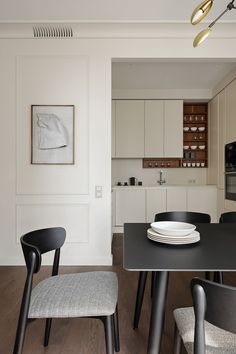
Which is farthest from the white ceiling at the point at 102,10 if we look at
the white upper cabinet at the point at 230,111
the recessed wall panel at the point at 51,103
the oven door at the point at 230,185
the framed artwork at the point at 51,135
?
the oven door at the point at 230,185

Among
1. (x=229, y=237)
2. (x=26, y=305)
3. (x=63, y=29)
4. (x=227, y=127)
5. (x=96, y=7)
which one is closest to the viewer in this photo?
(x=26, y=305)

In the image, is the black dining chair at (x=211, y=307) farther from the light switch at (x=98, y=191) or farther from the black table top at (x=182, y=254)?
the light switch at (x=98, y=191)

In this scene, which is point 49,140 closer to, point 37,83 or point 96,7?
point 37,83

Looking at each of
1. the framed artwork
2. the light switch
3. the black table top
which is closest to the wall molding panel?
the light switch

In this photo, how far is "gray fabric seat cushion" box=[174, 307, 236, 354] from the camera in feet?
3.08

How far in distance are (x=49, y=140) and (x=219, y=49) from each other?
2.28 metres

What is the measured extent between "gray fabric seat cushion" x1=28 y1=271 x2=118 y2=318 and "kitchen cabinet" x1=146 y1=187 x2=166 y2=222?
3.51 m

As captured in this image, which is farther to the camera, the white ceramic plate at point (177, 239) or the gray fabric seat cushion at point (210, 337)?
the white ceramic plate at point (177, 239)

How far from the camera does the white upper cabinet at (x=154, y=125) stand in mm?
5359

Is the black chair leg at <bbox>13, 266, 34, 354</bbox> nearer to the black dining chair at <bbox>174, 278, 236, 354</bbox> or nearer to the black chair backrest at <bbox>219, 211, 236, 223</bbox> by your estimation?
the black dining chair at <bbox>174, 278, 236, 354</bbox>

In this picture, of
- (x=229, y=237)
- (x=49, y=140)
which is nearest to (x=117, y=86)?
(x=49, y=140)

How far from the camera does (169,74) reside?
4.51 meters

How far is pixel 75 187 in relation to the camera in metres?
3.18

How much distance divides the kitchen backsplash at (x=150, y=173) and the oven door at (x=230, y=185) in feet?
3.98
